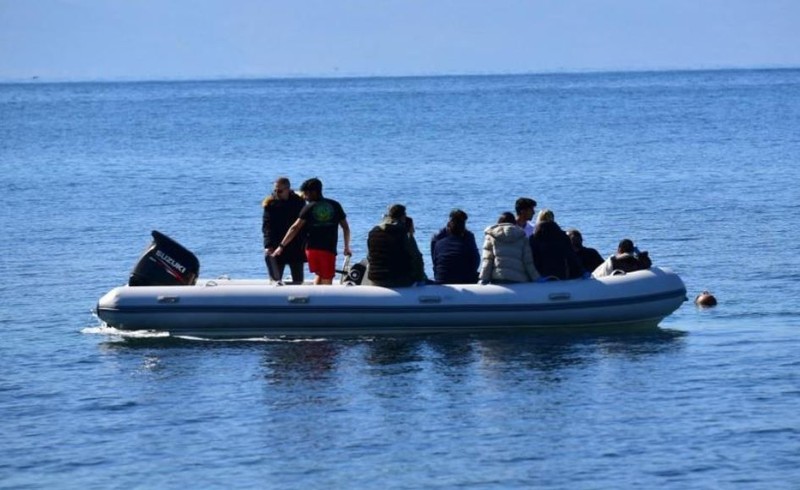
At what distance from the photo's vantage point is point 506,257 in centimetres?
1656

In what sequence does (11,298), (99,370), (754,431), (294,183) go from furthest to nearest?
(294,183), (11,298), (99,370), (754,431)

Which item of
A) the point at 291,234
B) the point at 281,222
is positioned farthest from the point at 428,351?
the point at 281,222

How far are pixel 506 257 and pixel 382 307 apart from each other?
1.38 metres

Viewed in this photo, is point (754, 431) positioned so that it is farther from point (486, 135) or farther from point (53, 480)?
point (486, 135)

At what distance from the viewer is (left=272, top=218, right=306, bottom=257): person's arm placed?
54.6 ft

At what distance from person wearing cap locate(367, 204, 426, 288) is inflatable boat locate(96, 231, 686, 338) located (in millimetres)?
113

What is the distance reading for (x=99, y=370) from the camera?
1578 centimetres

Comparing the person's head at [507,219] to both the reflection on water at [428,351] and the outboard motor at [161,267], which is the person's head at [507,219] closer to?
the reflection on water at [428,351]

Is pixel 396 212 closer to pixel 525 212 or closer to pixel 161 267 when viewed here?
pixel 525 212

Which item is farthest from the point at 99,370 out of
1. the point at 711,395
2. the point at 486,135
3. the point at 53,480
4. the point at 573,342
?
the point at 486,135

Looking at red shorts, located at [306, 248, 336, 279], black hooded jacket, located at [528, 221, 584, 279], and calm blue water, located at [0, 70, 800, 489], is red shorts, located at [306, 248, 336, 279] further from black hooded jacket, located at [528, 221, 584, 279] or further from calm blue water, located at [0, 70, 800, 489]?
black hooded jacket, located at [528, 221, 584, 279]

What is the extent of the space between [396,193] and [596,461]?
24317 millimetres

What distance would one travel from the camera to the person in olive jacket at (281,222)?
17000 mm

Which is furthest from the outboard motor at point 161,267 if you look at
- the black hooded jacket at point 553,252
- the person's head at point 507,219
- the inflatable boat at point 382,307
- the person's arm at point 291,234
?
the black hooded jacket at point 553,252
